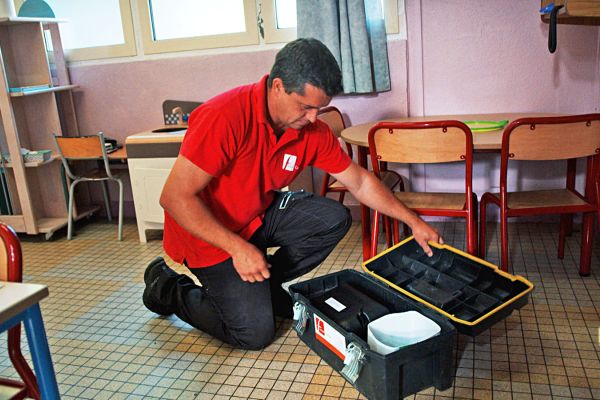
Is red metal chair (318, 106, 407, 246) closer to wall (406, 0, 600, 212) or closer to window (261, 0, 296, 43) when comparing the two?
wall (406, 0, 600, 212)

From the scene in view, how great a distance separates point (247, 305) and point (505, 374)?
86cm

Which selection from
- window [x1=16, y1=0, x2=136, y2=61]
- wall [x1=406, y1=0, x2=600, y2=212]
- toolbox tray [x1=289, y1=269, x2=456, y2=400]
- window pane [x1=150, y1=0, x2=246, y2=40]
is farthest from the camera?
window [x1=16, y1=0, x2=136, y2=61]

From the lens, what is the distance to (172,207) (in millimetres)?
1689

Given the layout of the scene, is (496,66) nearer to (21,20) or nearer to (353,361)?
(353,361)

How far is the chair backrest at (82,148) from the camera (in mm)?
3178

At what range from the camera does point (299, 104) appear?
1642mm

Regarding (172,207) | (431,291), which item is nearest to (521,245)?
(431,291)

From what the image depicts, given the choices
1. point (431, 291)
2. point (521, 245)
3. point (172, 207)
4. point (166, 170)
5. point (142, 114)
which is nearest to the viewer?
point (172, 207)

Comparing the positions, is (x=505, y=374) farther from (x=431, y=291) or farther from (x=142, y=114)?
(x=142, y=114)

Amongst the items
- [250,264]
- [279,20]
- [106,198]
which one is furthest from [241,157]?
[106,198]

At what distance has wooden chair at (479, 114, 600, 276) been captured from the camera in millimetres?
2090

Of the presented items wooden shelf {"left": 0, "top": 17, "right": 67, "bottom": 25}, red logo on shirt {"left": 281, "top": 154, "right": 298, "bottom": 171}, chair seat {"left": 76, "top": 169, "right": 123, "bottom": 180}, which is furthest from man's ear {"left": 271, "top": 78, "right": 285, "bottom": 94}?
wooden shelf {"left": 0, "top": 17, "right": 67, "bottom": 25}

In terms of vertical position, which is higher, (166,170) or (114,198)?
(166,170)

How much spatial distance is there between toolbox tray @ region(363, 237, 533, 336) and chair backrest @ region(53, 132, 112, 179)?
1.91 meters
